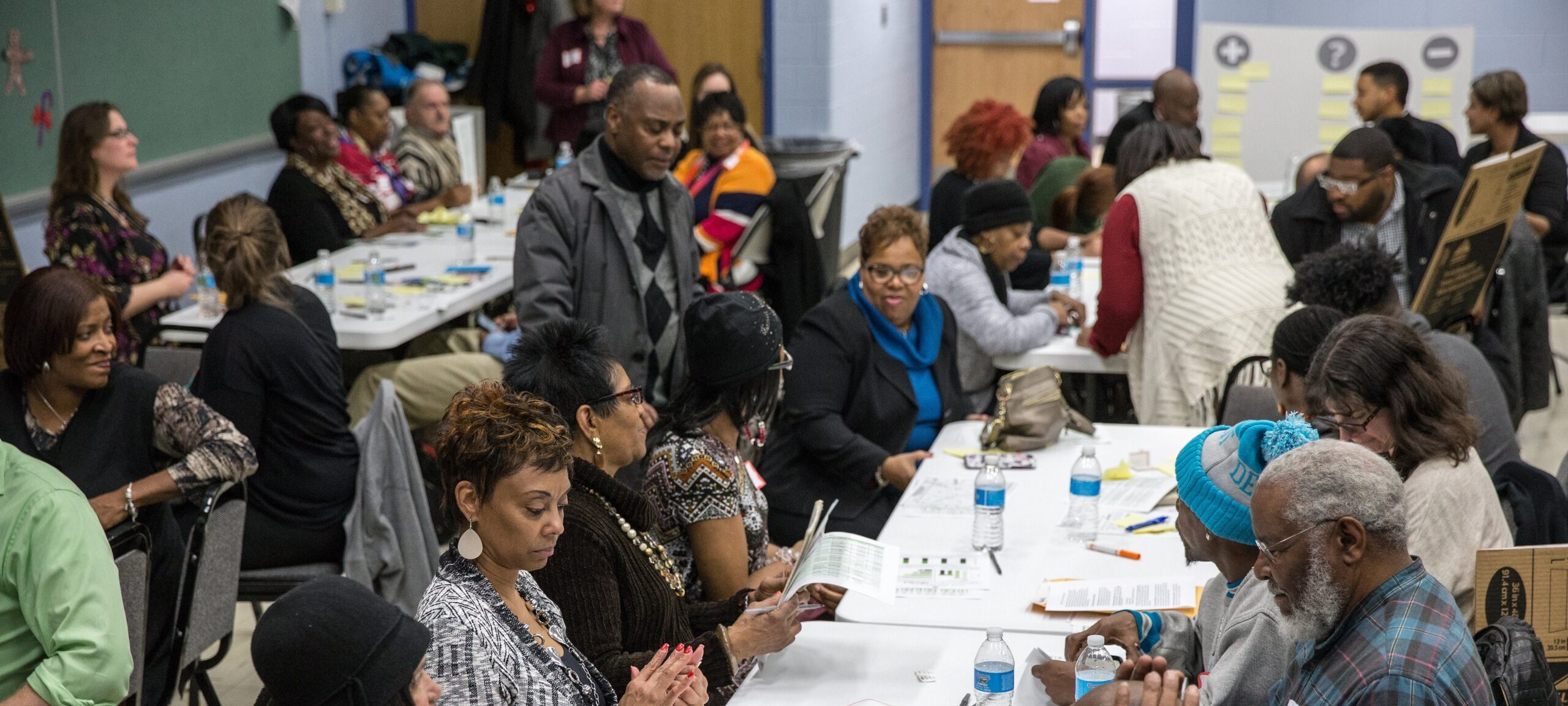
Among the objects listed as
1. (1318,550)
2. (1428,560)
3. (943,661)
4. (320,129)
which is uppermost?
(320,129)

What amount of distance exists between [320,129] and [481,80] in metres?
2.76

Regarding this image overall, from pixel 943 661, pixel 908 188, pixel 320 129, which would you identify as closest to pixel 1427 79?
pixel 908 188

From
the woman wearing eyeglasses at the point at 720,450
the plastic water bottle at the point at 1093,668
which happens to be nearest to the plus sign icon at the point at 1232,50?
the woman wearing eyeglasses at the point at 720,450

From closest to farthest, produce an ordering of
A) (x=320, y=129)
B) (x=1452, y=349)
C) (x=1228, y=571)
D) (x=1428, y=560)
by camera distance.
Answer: (x=1228, y=571)
(x=1428, y=560)
(x=1452, y=349)
(x=320, y=129)

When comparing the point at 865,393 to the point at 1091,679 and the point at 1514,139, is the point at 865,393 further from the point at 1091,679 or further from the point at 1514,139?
the point at 1514,139

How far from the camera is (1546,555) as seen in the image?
241 centimetres

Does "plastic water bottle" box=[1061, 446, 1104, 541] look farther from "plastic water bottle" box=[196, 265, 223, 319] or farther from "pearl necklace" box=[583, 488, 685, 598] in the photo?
"plastic water bottle" box=[196, 265, 223, 319]

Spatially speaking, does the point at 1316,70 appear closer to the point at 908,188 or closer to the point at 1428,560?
the point at 908,188

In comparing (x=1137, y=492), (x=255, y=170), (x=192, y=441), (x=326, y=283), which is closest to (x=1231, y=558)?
(x=1137, y=492)

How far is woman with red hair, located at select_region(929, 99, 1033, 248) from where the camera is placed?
5.63 meters

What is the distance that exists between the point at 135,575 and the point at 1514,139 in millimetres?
6378

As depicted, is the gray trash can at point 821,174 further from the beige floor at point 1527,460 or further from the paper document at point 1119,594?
the paper document at point 1119,594

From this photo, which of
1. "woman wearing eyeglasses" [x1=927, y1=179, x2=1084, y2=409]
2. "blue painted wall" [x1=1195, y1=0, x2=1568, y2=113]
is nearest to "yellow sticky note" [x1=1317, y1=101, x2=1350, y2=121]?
"blue painted wall" [x1=1195, y1=0, x2=1568, y2=113]

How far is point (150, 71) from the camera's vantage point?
662 centimetres
